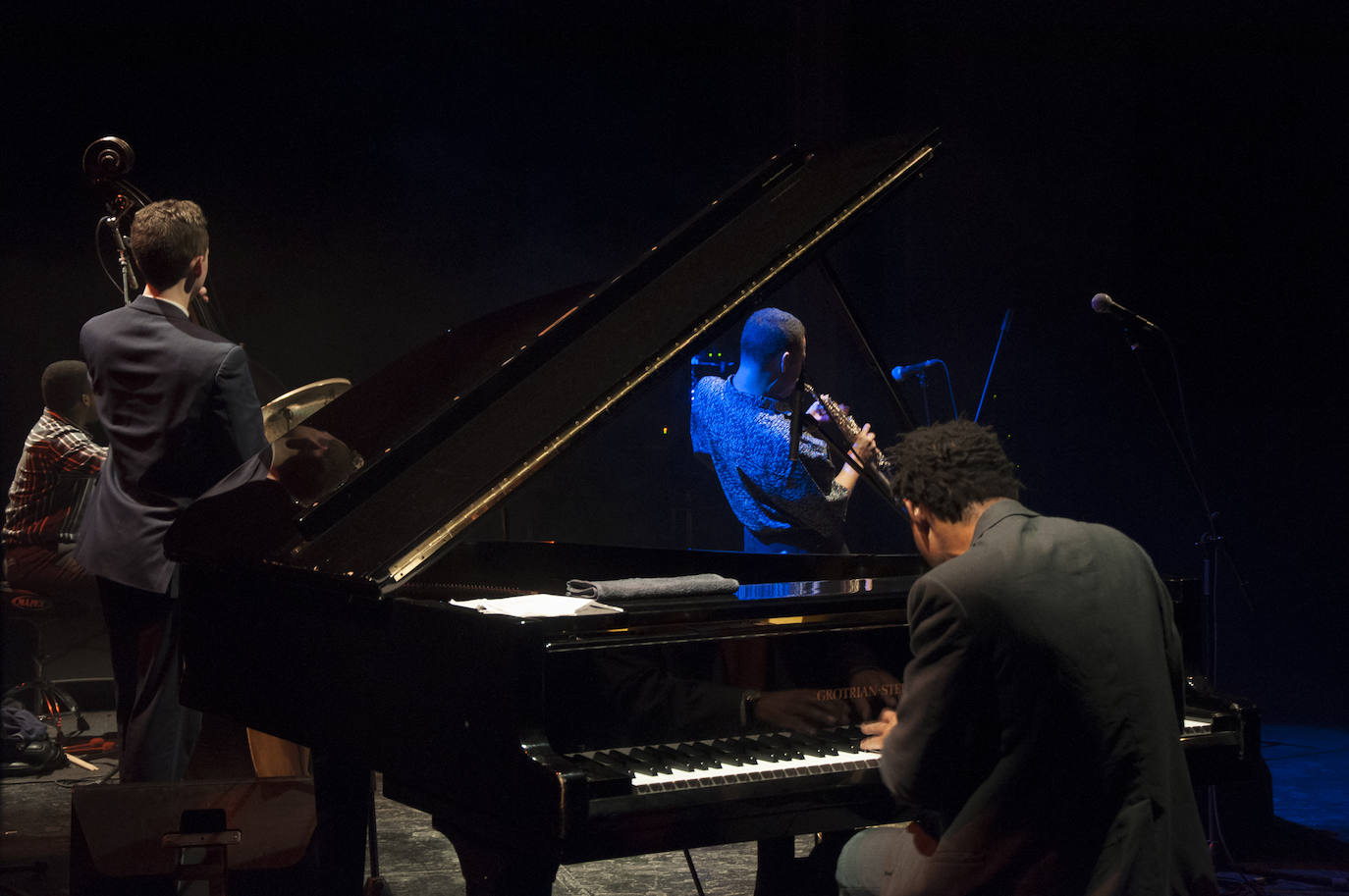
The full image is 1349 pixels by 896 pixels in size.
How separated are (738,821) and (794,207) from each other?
1.37 m

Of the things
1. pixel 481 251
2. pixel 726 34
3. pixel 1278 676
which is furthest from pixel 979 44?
pixel 1278 676

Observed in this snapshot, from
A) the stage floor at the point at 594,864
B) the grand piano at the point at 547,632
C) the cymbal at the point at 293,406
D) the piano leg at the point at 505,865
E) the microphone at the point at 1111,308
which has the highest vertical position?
the microphone at the point at 1111,308

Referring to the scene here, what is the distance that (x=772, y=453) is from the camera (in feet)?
13.0

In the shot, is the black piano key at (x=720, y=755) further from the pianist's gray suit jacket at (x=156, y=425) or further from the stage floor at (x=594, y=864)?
the stage floor at (x=594, y=864)

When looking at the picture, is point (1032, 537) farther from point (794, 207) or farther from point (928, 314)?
point (928, 314)

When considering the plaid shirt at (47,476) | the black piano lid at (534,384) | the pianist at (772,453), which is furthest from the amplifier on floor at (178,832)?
the plaid shirt at (47,476)

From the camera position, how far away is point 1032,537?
1.94 meters

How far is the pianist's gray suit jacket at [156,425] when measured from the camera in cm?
314

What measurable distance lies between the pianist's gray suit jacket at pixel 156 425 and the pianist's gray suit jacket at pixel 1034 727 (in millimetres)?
1944

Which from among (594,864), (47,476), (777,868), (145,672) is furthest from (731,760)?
(47,476)

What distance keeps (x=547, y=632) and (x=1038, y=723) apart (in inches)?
30.2

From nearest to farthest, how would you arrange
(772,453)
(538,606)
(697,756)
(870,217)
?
(697,756)
(538,606)
(772,453)
(870,217)

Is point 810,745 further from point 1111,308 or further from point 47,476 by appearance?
point 47,476

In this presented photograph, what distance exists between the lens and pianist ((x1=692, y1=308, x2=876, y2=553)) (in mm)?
3961
